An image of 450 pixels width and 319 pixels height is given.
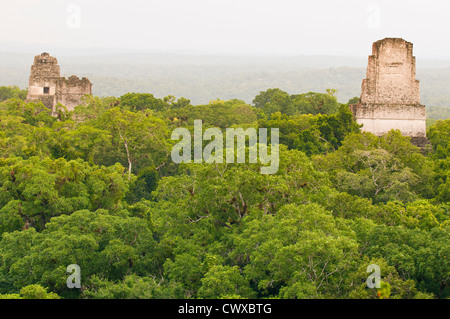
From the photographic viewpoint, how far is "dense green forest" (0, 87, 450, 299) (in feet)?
62.0

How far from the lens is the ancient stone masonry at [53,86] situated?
4600 centimetres

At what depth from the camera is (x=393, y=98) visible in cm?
3469

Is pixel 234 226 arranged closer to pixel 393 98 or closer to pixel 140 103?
pixel 393 98

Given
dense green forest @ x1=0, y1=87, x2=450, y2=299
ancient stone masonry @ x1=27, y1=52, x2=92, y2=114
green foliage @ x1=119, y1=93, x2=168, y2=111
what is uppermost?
ancient stone masonry @ x1=27, y1=52, x2=92, y2=114

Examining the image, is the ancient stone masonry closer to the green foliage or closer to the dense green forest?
the green foliage

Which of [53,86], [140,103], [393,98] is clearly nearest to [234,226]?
[393,98]

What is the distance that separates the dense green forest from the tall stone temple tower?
2.15m

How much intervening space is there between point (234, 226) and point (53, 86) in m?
29.5

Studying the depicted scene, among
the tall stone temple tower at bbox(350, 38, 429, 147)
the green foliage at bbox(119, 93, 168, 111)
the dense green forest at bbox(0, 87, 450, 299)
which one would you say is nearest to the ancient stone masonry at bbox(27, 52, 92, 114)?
the green foliage at bbox(119, 93, 168, 111)

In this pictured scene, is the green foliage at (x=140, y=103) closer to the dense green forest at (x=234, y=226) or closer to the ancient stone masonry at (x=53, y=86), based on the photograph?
the ancient stone masonry at (x=53, y=86)

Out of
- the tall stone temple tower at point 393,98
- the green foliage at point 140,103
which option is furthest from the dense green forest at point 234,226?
the green foliage at point 140,103

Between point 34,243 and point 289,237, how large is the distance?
850cm

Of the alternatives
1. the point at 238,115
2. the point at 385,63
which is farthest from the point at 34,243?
the point at 238,115
